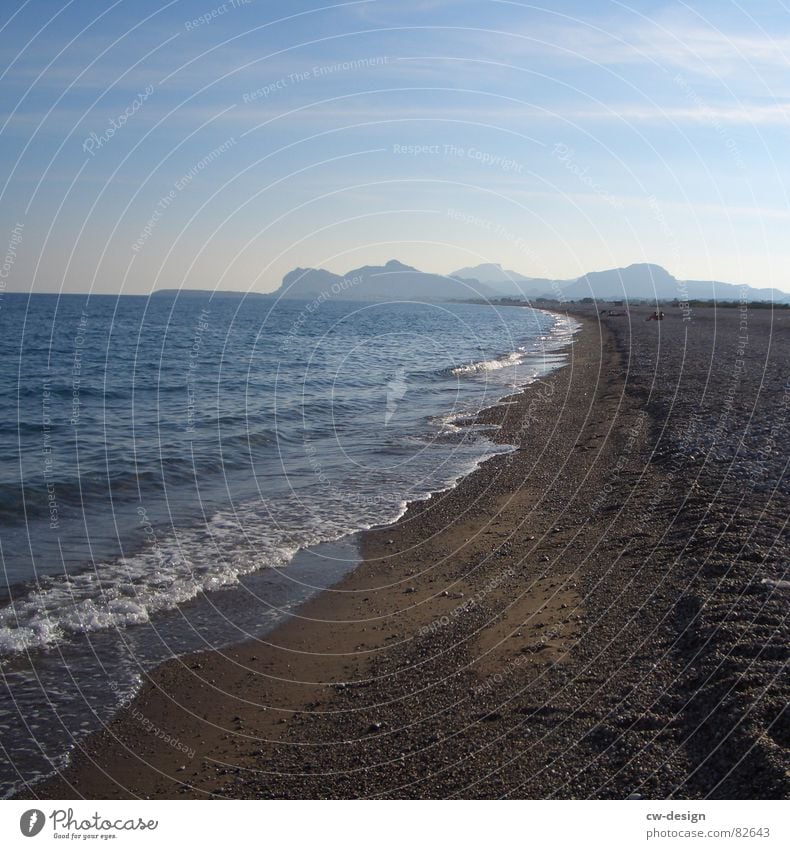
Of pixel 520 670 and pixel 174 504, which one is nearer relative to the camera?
pixel 520 670

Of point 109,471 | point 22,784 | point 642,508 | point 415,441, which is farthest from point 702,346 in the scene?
point 22,784

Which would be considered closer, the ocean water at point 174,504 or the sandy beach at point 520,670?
the sandy beach at point 520,670

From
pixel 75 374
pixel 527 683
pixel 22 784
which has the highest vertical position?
pixel 75 374

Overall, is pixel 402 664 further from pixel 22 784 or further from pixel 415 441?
pixel 415 441

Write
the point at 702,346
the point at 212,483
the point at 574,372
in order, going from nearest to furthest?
Answer: 1. the point at 212,483
2. the point at 574,372
3. the point at 702,346

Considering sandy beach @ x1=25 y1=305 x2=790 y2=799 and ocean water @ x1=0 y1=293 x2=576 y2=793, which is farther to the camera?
ocean water @ x1=0 y1=293 x2=576 y2=793
